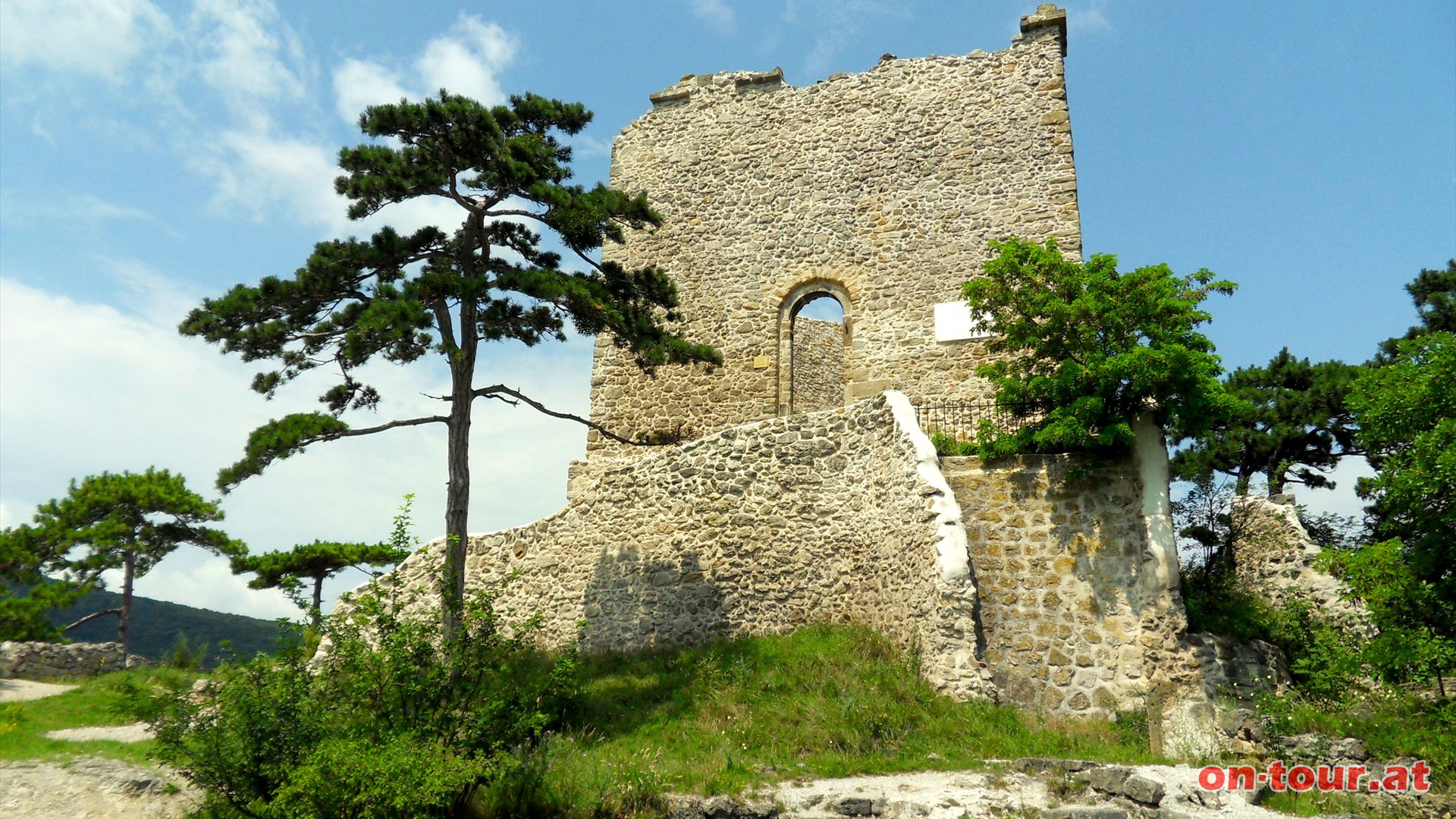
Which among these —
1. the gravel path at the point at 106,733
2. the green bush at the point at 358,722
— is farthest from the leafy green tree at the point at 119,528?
the green bush at the point at 358,722

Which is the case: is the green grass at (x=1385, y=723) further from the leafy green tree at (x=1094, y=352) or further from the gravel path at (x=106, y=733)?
the gravel path at (x=106, y=733)

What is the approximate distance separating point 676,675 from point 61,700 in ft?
31.8

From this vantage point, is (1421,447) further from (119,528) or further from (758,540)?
(119,528)

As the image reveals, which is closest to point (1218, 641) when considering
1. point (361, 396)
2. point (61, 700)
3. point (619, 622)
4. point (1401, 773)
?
point (1401, 773)

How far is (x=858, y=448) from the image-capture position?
39.8ft

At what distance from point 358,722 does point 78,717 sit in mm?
7417

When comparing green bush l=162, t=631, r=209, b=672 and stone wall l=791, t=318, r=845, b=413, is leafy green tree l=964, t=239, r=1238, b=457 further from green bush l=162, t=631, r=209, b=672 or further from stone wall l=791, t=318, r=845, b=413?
green bush l=162, t=631, r=209, b=672

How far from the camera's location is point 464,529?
37.4ft

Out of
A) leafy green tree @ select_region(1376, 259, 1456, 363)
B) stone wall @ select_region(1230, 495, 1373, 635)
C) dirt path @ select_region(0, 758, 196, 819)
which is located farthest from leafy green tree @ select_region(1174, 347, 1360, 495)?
dirt path @ select_region(0, 758, 196, 819)

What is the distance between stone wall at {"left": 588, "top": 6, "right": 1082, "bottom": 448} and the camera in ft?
52.6

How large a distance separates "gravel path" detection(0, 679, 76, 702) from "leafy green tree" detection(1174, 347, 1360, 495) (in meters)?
22.1

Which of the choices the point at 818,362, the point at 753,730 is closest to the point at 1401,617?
the point at 753,730

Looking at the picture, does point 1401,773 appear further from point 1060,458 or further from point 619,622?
point 619,622

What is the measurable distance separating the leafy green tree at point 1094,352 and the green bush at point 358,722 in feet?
21.4
